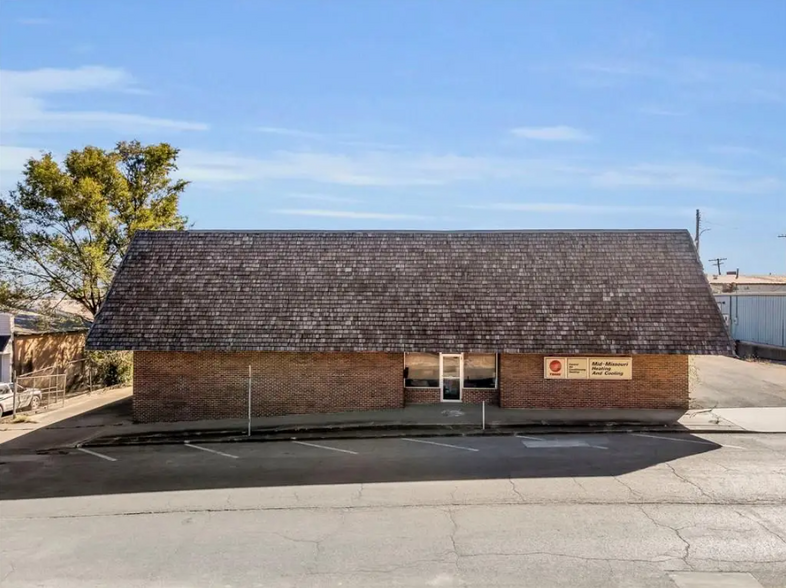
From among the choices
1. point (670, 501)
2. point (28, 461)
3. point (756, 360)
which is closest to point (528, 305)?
point (670, 501)

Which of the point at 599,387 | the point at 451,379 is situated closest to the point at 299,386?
the point at 451,379

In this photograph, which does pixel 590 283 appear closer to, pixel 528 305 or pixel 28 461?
pixel 528 305

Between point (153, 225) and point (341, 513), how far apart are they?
86.0ft

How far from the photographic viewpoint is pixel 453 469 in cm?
1530

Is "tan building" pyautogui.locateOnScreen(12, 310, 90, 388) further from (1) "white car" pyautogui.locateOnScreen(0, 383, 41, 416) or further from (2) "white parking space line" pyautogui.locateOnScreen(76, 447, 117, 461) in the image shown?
(2) "white parking space line" pyautogui.locateOnScreen(76, 447, 117, 461)

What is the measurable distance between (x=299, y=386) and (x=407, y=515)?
10283 millimetres

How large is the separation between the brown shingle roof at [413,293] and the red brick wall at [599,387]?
3.53 feet

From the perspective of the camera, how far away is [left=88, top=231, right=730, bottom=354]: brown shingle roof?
21281mm

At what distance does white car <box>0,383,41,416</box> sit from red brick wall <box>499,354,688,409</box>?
16866 millimetres

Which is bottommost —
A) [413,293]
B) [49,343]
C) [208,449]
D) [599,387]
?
[208,449]

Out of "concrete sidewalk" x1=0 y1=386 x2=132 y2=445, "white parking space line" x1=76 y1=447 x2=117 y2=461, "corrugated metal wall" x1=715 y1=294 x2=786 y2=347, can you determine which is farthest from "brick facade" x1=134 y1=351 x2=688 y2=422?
"corrugated metal wall" x1=715 y1=294 x2=786 y2=347

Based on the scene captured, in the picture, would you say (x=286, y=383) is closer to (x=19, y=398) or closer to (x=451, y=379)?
(x=451, y=379)

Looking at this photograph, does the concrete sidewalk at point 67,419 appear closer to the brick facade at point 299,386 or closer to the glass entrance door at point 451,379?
the brick facade at point 299,386

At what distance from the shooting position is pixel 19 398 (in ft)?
80.3
